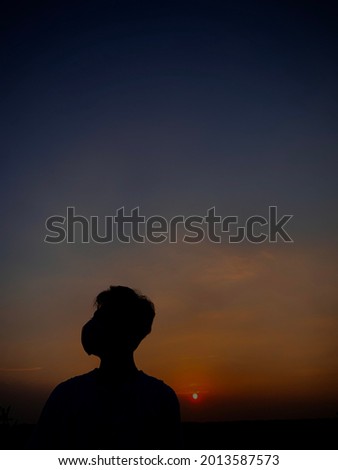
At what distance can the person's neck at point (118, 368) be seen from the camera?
2.38 meters

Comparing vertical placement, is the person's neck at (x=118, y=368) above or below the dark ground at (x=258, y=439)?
above

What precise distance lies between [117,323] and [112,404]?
36 cm

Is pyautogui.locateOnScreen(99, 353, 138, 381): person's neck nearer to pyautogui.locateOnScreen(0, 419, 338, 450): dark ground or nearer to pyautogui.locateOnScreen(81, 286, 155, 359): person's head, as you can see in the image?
pyautogui.locateOnScreen(81, 286, 155, 359): person's head

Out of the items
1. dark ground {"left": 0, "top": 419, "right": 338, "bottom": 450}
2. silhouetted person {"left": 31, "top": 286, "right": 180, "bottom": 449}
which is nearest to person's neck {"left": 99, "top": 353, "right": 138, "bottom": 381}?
silhouetted person {"left": 31, "top": 286, "right": 180, "bottom": 449}

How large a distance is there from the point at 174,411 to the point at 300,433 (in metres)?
20.6

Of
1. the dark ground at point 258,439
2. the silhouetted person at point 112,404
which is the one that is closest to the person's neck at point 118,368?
the silhouetted person at point 112,404

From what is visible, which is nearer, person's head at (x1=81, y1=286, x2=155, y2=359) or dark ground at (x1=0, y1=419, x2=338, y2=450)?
person's head at (x1=81, y1=286, x2=155, y2=359)

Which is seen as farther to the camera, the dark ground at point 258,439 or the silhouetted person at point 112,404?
the dark ground at point 258,439

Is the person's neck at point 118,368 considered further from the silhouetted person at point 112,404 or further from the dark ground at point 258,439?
the dark ground at point 258,439

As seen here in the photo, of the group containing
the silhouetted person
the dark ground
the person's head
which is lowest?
the dark ground

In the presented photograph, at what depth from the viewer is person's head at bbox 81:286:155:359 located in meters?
2.39

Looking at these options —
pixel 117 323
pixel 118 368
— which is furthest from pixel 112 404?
pixel 117 323
